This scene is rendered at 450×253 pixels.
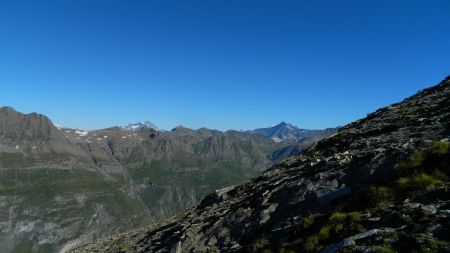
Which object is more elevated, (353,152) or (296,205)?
(353,152)

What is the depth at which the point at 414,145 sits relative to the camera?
901 inches

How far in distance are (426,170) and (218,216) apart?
17.3 meters

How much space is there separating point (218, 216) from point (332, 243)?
661 inches

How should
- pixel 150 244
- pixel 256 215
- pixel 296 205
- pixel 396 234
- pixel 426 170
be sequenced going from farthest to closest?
pixel 150 244
pixel 256 215
pixel 296 205
pixel 426 170
pixel 396 234

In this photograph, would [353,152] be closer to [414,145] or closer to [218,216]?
[414,145]

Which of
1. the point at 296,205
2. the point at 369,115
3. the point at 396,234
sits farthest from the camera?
the point at 369,115

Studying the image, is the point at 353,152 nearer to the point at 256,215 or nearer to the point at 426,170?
the point at 256,215

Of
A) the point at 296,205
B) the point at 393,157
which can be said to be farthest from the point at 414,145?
the point at 296,205

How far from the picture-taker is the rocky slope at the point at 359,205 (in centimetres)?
1483

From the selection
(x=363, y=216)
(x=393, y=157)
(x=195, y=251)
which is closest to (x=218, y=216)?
(x=195, y=251)

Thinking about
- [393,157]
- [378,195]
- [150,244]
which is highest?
[393,157]

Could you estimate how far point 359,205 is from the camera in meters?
18.7

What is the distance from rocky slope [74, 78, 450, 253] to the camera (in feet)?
48.6

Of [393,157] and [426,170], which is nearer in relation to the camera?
[426,170]
